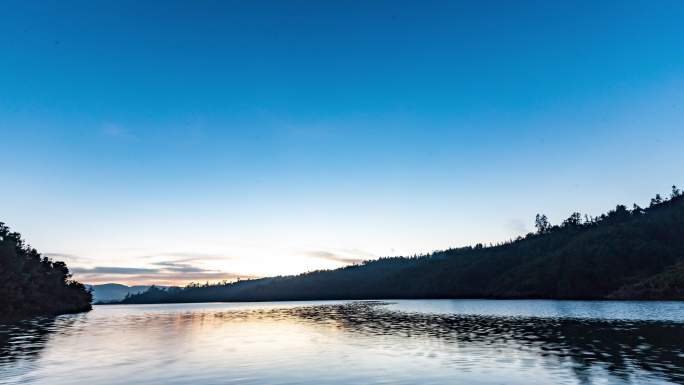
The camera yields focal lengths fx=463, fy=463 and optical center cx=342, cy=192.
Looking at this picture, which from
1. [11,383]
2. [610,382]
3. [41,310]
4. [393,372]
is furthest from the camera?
[41,310]

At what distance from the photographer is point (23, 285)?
145625 mm

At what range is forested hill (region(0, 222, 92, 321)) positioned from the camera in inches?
5148

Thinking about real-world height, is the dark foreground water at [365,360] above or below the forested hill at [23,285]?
below

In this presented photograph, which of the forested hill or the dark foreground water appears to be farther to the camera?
the forested hill

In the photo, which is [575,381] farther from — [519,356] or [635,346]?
[635,346]

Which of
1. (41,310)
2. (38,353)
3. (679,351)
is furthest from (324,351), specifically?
(41,310)

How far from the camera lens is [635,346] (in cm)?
4584

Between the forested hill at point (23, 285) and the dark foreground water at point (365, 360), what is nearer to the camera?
the dark foreground water at point (365, 360)

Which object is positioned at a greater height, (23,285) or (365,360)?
(23,285)

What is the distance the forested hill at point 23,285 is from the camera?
131 metres

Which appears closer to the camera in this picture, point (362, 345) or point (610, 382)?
point (610, 382)

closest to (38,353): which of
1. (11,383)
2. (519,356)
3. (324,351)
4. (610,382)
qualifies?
(11,383)

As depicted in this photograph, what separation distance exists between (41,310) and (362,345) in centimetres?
15771

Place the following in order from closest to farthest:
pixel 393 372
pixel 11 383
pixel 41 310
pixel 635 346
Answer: pixel 11 383 < pixel 393 372 < pixel 635 346 < pixel 41 310
